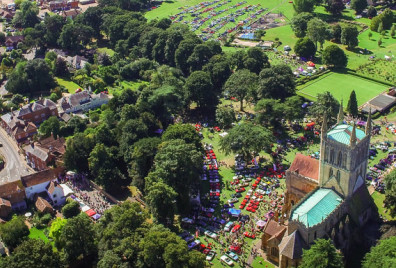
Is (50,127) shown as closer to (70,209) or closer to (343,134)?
(70,209)

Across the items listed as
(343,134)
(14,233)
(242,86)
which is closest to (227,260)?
(343,134)

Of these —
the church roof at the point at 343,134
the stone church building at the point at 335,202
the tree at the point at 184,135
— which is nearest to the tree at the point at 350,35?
the tree at the point at 184,135

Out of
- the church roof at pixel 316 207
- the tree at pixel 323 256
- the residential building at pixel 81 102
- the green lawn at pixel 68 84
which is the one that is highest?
the church roof at pixel 316 207

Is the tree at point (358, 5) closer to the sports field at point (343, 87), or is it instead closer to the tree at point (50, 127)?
the sports field at point (343, 87)

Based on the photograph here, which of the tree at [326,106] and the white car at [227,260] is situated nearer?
the white car at [227,260]

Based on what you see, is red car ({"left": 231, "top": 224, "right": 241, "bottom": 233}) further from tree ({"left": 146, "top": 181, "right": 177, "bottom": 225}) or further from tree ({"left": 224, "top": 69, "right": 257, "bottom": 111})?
tree ({"left": 224, "top": 69, "right": 257, "bottom": 111})

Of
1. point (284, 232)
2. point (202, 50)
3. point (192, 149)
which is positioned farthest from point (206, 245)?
point (202, 50)

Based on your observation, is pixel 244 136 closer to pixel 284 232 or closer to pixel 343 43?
pixel 284 232
